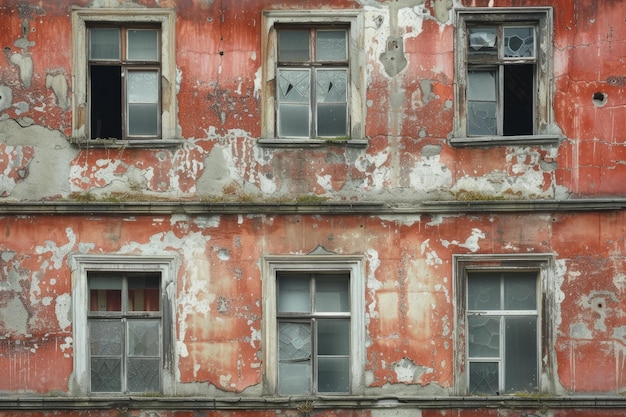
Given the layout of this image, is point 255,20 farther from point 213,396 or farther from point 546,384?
point 546,384

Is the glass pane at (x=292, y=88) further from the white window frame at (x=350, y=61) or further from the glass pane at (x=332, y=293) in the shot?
the glass pane at (x=332, y=293)

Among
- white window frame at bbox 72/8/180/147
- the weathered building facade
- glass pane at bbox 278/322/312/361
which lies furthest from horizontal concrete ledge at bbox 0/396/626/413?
white window frame at bbox 72/8/180/147

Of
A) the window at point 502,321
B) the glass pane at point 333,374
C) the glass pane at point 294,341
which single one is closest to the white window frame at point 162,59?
the glass pane at point 294,341

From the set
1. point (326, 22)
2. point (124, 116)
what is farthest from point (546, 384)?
point (124, 116)

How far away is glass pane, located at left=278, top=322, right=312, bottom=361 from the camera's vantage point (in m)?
12.3

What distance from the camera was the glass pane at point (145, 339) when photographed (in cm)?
1230

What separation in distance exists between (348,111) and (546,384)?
12.4ft

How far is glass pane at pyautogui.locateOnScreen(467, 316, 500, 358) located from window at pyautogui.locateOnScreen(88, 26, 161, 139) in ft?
13.9

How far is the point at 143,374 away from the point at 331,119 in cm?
360

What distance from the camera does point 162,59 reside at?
12430 millimetres

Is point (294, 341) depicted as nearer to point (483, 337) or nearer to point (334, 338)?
point (334, 338)

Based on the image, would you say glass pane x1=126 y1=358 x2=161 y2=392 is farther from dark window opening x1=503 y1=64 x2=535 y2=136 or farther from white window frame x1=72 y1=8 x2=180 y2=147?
dark window opening x1=503 y1=64 x2=535 y2=136

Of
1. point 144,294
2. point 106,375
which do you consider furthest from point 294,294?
point 106,375

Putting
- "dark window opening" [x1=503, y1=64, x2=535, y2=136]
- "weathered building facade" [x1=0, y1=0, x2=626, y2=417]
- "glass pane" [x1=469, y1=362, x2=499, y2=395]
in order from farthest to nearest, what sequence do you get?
1. "dark window opening" [x1=503, y1=64, x2=535, y2=136]
2. "glass pane" [x1=469, y1=362, x2=499, y2=395]
3. "weathered building facade" [x1=0, y1=0, x2=626, y2=417]
